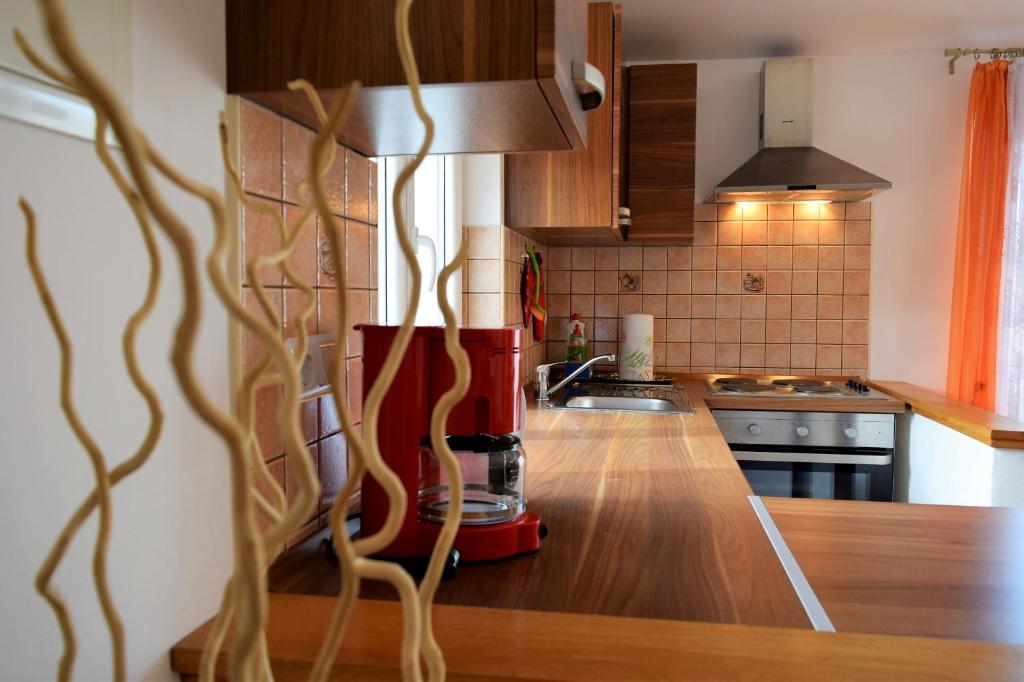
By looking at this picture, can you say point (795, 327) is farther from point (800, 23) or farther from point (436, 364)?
point (436, 364)

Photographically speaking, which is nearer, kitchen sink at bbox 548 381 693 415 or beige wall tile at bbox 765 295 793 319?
kitchen sink at bbox 548 381 693 415

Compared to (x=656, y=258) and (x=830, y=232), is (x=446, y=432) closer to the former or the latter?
(x=656, y=258)

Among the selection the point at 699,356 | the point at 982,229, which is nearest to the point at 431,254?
the point at 699,356

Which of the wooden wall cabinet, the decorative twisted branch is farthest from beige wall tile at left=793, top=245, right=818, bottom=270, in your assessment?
the decorative twisted branch

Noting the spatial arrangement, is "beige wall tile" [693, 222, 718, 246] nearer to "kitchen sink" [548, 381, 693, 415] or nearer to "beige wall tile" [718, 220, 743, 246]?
"beige wall tile" [718, 220, 743, 246]

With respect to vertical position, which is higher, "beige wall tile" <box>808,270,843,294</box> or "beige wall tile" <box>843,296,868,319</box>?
"beige wall tile" <box>808,270,843,294</box>

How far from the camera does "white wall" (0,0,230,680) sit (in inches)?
23.8

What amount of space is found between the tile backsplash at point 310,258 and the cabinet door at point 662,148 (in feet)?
6.63

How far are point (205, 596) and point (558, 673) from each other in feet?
1.34

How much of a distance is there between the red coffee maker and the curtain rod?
10.2ft

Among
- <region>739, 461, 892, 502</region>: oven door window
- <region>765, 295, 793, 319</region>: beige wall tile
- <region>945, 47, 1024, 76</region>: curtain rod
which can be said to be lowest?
<region>739, 461, 892, 502</region>: oven door window

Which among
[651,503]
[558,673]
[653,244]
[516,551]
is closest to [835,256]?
[653,244]

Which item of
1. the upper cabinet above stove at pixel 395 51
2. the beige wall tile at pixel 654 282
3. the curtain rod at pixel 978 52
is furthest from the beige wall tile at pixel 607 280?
the upper cabinet above stove at pixel 395 51

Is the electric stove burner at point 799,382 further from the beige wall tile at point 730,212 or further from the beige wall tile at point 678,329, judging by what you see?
the beige wall tile at point 730,212
